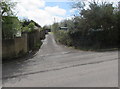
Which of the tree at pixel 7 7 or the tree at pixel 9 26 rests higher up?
the tree at pixel 7 7

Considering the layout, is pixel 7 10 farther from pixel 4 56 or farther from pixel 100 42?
pixel 100 42

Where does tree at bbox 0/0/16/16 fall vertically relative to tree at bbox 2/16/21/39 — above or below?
above

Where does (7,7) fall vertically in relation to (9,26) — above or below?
above

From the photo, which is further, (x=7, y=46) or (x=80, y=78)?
(x=7, y=46)

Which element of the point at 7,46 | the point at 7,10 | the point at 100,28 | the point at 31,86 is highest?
the point at 7,10

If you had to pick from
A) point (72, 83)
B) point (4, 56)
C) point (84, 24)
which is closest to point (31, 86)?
point (72, 83)

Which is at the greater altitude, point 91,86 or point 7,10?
point 7,10

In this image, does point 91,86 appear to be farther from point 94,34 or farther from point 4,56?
point 94,34

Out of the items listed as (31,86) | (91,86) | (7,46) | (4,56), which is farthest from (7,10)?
(91,86)

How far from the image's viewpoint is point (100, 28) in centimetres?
1909

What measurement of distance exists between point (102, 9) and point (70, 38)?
18.3 ft

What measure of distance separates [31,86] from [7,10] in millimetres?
7440

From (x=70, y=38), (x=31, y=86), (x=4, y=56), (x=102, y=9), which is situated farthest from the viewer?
(x=70, y=38)

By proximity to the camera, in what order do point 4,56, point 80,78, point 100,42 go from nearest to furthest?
1. point 80,78
2. point 4,56
3. point 100,42
